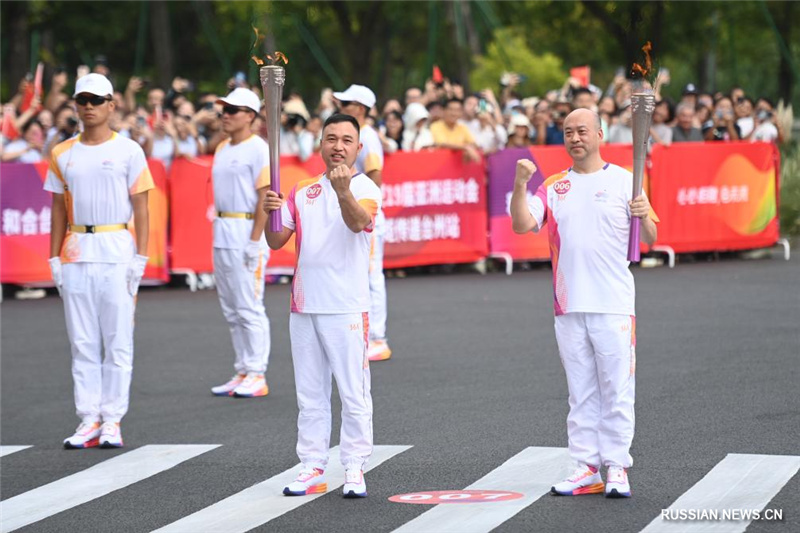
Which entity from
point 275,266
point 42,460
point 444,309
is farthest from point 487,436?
point 275,266

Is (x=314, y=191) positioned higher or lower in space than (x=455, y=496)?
higher

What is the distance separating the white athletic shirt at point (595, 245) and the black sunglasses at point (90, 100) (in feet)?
10.1

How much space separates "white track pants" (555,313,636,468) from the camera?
21.8ft

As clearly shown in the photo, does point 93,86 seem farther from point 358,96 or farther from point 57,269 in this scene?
point 358,96

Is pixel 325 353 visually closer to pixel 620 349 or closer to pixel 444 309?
pixel 620 349

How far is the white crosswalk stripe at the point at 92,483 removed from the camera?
695cm

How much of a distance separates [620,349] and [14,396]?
18.2ft

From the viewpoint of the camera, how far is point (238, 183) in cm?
1017

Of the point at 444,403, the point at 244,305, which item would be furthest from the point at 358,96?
the point at 444,403

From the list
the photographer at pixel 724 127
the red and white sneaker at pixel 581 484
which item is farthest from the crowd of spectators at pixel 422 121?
the red and white sneaker at pixel 581 484

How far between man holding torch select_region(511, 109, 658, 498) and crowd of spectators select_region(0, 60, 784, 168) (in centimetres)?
924

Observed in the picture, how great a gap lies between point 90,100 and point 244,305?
232cm

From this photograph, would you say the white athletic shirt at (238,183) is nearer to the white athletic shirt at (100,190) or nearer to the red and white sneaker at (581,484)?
the white athletic shirt at (100,190)

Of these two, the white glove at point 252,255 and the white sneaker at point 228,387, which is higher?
the white glove at point 252,255
